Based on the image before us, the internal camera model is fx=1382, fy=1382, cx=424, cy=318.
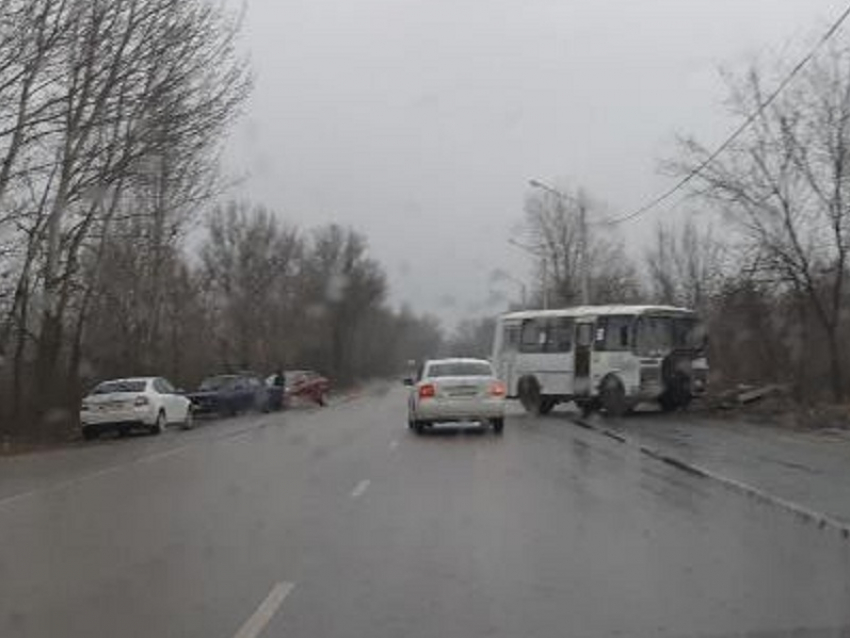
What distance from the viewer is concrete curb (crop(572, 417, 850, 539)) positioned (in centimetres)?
1257

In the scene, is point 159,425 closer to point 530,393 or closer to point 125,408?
point 125,408

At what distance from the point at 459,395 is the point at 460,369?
2.60 ft

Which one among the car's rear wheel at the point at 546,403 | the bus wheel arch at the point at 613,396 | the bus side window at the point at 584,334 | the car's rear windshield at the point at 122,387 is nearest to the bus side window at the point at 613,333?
the bus side window at the point at 584,334

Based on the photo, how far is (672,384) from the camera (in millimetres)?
34906

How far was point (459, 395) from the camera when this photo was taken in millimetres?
28016

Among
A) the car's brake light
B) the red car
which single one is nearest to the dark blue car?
the red car

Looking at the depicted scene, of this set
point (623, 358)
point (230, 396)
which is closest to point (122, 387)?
point (230, 396)

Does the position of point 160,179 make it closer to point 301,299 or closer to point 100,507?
point 100,507

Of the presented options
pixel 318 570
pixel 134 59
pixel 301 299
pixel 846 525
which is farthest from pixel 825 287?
pixel 301 299

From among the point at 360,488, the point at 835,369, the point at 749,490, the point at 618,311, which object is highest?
the point at 618,311

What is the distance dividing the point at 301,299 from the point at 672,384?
5403 centimetres

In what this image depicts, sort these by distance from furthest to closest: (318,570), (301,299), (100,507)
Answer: (301,299) → (100,507) → (318,570)

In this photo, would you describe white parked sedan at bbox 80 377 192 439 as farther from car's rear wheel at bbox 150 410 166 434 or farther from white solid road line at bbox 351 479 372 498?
white solid road line at bbox 351 479 372 498

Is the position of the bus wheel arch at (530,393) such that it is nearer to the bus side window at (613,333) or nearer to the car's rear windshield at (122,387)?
the bus side window at (613,333)
